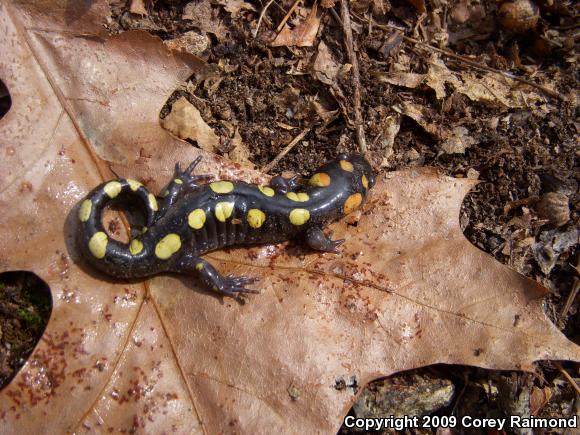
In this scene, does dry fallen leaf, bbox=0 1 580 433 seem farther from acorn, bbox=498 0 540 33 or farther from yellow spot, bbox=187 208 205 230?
acorn, bbox=498 0 540 33

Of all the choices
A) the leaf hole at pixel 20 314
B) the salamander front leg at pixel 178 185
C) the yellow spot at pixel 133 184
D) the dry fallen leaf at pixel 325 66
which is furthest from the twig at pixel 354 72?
the leaf hole at pixel 20 314

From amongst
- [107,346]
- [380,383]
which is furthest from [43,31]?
[380,383]

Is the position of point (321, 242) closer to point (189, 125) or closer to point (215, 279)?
point (215, 279)

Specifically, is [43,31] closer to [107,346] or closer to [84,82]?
[84,82]

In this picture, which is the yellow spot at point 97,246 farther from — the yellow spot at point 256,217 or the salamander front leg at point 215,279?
the yellow spot at point 256,217

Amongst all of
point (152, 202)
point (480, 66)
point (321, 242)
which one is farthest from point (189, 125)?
point (480, 66)

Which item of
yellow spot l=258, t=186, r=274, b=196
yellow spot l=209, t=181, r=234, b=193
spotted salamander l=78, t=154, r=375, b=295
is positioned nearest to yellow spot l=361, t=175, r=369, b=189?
spotted salamander l=78, t=154, r=375, b=295
